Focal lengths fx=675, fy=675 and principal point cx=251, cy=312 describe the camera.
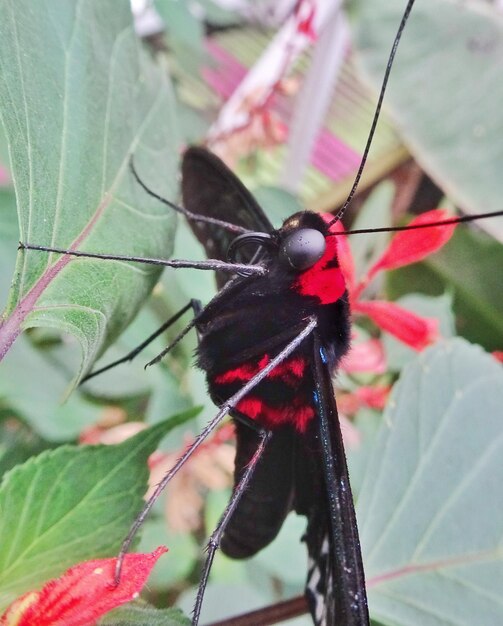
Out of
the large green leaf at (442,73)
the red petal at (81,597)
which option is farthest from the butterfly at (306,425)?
the large green leaf at (442,73)

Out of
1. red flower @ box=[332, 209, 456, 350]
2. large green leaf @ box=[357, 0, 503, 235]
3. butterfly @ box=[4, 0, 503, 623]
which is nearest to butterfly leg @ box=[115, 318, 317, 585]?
butterfly @ box=[4, 0, 503, 623]

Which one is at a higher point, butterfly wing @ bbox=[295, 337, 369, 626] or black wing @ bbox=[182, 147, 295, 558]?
black wing @ bbox=[182, 147, 295, 558]

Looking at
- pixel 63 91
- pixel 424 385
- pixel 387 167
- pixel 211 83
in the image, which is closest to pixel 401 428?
pixel 424 385

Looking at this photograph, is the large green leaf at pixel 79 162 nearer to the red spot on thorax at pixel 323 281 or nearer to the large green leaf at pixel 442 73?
the red spot on thorax at pixel 323 281

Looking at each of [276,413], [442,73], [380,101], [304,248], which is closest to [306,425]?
[276,413]

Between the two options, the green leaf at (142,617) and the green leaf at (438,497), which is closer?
the green leaf at (142,617)

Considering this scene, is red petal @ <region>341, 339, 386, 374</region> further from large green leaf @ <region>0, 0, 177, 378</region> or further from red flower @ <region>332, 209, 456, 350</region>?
large green leaf @ <region>0, 0, 177, 378</region>

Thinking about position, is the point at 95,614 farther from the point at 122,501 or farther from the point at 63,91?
the point at 63,91
